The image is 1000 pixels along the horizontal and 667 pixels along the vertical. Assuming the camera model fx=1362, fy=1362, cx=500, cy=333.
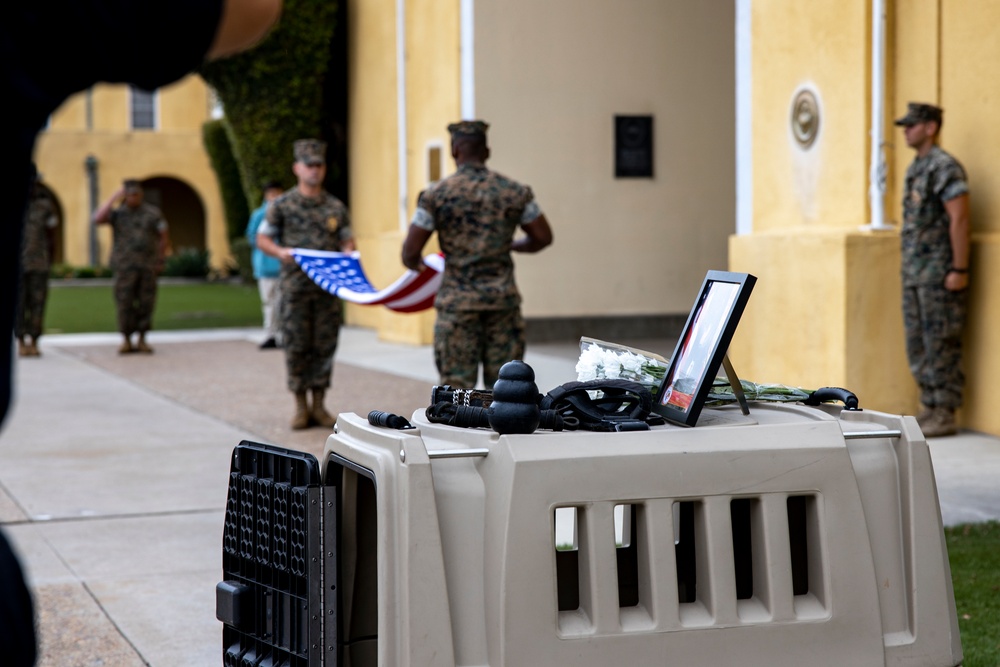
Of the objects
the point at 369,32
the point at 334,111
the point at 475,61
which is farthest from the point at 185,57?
the point at 334,111

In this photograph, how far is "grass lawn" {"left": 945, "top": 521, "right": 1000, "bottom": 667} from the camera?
4074mm

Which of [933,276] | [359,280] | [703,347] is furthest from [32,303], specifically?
[703,347]

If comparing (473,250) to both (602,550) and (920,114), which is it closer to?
(920,114)

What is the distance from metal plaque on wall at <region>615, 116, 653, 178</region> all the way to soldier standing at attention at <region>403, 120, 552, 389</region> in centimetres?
821

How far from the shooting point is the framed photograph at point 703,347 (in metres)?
2.93

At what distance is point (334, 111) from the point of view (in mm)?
19609

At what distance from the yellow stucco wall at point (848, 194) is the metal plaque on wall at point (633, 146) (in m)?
5.50

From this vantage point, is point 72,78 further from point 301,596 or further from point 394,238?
point 394,238

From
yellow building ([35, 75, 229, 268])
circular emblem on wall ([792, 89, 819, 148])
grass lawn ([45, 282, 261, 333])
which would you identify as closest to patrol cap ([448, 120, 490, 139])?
circular emblem on wall ([792, 89, 819, 148])

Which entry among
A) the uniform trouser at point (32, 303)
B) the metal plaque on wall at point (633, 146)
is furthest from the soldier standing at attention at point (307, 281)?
the metal plaque on wall at point (633, 146)

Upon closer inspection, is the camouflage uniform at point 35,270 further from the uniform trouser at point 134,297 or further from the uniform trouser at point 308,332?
the uniform trouser at point 308,332

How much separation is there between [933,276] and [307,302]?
3.93 meters

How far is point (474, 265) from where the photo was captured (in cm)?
714

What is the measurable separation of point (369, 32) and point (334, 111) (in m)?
1.75
